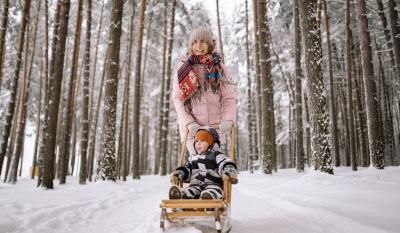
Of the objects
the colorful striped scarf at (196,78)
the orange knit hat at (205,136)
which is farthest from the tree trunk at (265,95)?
the orange knit hat at (205,136)

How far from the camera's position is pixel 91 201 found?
515 centimetres

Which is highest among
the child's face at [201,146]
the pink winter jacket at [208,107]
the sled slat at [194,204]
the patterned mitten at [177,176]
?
the pink winter jacket at [208,107]

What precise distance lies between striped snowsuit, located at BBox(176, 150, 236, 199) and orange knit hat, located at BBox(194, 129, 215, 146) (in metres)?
0.12

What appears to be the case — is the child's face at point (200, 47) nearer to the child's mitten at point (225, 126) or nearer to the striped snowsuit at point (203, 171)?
the child's mitten at point (225, 126)

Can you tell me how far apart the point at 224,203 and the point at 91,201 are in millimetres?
3163

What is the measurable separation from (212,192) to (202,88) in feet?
4.89

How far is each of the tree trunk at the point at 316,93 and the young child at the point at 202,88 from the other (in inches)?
161

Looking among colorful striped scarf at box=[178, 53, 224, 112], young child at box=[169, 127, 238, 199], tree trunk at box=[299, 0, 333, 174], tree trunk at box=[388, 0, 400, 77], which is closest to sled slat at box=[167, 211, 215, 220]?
young child at box=[169, 127, 238, 199]

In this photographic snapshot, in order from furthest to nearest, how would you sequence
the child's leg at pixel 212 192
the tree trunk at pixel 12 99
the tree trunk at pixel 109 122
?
the tree trunk at pixel 12 99, the tree trunk at pixel 109 122, the child's leg at pixel 212 192

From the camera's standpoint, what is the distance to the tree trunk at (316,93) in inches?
291

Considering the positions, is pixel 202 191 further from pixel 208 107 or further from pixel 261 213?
pixel 261 213

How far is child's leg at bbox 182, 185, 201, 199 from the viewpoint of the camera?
3277 mm

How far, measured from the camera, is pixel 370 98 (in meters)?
10.7

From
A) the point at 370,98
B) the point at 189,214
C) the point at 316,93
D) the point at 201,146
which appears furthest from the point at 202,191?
the point at 370,98
